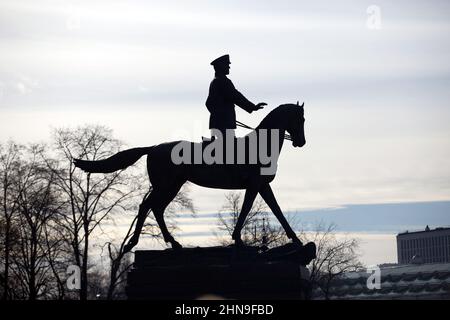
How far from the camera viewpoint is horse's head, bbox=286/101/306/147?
26.6 metres

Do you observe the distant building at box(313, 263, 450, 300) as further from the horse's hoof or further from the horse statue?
the horse statue

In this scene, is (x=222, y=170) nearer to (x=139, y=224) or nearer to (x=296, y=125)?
→ (x=296, y=125)

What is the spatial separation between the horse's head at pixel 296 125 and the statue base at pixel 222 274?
2.47 meters

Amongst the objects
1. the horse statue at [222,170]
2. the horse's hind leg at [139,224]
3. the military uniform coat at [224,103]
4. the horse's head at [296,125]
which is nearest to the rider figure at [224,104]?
the military uniform coat at [224,103]

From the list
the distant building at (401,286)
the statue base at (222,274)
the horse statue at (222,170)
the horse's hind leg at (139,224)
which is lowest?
the statue base at (222,274)

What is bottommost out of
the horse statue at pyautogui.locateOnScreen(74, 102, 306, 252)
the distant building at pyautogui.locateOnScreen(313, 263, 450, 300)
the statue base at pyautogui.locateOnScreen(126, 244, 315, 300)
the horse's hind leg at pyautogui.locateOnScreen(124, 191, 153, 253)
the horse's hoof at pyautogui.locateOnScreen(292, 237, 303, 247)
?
the statue base at pyautogui.locateOnScreen(126, 244, 315, 300)

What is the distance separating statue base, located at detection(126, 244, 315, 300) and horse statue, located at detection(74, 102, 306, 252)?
0.41 m

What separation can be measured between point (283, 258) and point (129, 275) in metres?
3.54

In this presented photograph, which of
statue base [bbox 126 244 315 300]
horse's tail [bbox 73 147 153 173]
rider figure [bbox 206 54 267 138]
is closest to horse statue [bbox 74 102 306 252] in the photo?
horse's tail [bbox 73 147 153 173]

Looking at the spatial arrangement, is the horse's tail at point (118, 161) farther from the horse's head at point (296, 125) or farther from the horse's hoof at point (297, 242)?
the horse's hoof at point (297, 242)

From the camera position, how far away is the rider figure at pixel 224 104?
1046 inches

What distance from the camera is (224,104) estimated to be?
87.9 ft

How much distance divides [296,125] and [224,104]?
175cm
